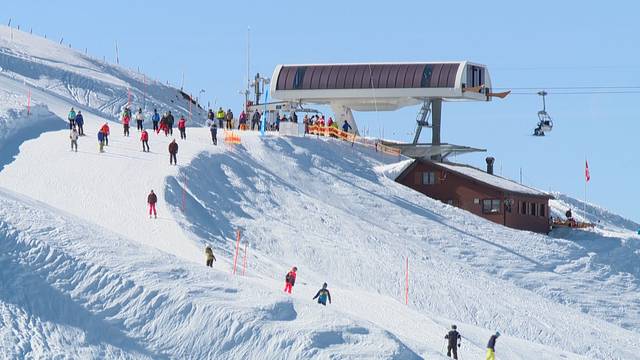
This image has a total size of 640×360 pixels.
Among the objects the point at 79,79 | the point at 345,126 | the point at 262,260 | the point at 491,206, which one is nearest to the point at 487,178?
the point at 491,206

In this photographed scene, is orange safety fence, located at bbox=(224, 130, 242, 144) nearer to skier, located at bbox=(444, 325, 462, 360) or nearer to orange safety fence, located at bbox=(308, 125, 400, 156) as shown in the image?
orange safety fence, located at bbox=(308, 125, 400, 156)

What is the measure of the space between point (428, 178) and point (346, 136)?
5267 mm

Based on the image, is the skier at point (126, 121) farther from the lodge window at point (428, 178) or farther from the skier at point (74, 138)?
the lodge window at point (428, 178)

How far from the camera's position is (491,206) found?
64062mm

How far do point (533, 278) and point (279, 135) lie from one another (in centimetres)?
1496

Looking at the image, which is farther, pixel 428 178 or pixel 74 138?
pixel 428 178

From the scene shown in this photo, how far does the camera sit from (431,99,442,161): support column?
233ft

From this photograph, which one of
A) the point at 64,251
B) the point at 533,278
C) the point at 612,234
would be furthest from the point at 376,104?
the point at 64,251

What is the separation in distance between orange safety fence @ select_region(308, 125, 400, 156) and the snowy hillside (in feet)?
3.04

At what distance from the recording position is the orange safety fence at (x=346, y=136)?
68.0m

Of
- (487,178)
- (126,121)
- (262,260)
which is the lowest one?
(262,260)

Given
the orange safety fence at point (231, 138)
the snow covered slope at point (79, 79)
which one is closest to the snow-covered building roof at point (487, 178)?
the orange safety fence at point (231, 138)

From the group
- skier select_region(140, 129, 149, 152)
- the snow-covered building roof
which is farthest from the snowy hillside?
the snow-covered building roof

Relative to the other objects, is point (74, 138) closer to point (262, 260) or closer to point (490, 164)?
point (262, 260)
